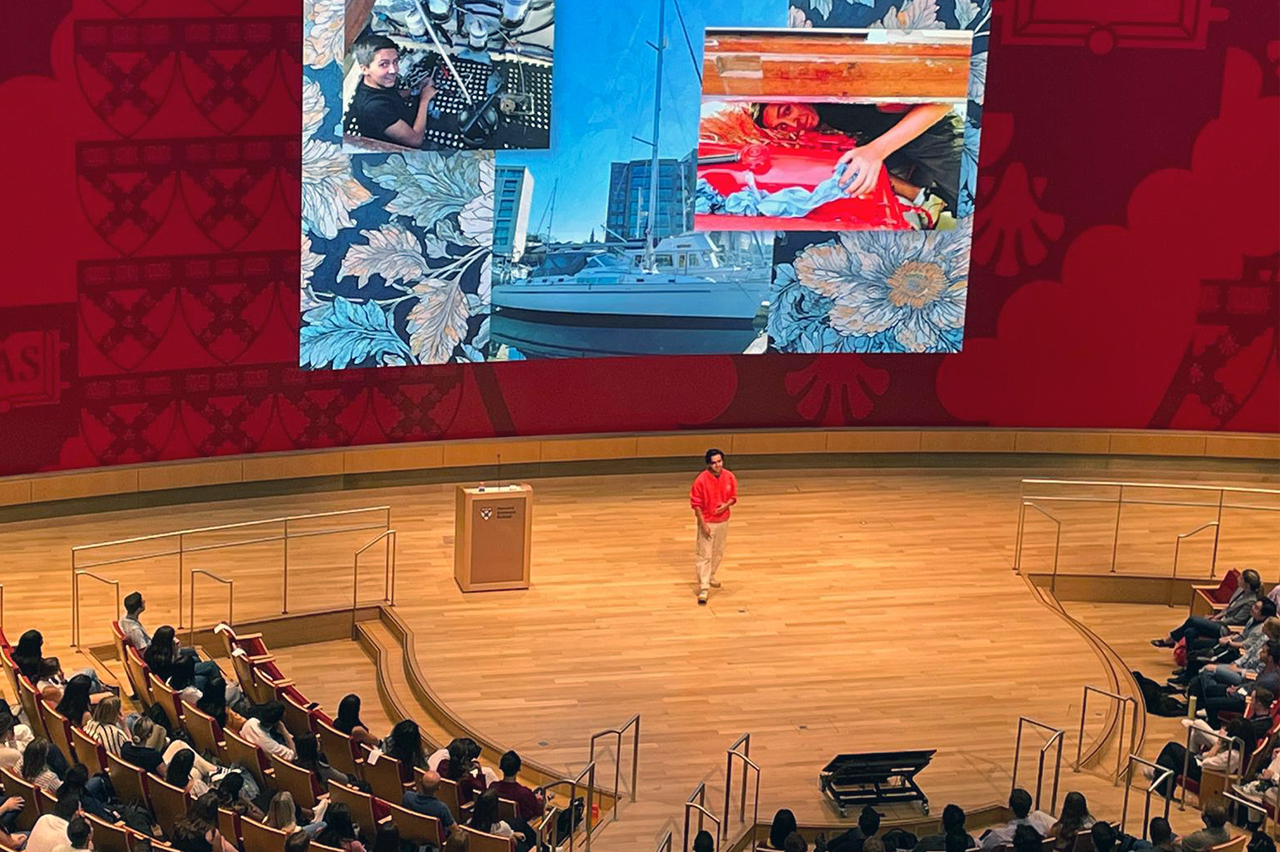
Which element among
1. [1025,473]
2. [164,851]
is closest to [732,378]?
[1025,473]

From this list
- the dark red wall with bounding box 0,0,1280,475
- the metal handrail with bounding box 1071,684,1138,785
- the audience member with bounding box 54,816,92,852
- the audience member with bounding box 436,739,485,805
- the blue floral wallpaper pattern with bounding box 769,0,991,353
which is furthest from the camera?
the blue floral wallpaper pattern with bounding box 769,0,991,353

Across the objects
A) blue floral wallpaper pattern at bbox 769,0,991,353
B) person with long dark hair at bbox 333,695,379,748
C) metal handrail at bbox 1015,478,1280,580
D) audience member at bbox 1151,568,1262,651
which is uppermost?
blue floral wallpaper pattern at bbox 769,0,991,353

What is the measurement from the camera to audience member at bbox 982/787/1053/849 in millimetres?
10094

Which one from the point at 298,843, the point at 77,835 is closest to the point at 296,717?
the point at 298,843

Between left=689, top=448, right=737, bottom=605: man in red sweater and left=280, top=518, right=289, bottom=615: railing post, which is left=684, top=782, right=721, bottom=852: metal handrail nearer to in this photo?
left=689, top=448, right=737, bottom=605: man in red sweater

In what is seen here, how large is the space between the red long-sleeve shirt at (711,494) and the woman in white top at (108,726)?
15.3 feet

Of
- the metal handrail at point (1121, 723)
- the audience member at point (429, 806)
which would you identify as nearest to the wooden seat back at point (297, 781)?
the audience member at point (429, 806)

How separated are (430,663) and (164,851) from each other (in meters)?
3.94

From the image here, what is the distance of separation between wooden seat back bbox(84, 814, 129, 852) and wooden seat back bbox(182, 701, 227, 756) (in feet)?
4.80

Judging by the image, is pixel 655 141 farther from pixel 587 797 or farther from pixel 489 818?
pixel 489 818

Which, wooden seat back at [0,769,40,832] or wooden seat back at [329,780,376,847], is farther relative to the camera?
wooden seat back at [329,780,376,847]

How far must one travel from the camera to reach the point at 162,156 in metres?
14.6

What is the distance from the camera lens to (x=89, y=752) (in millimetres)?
10078

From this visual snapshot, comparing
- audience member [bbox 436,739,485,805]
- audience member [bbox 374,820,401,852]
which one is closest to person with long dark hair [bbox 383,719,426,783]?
audience member [bbox 436,739,485,805]
